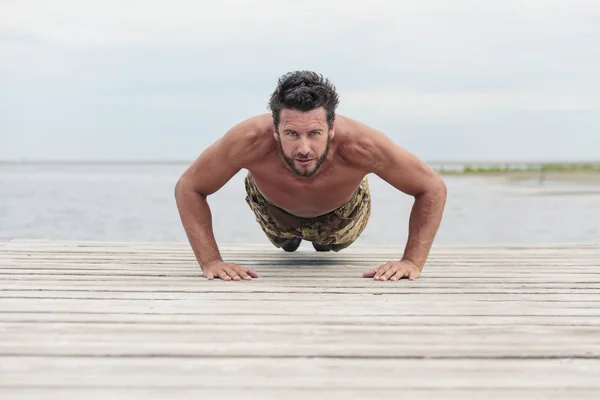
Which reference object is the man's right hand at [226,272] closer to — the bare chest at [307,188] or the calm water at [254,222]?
the bare chest at [307,188]

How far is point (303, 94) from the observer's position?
3178 millimetres

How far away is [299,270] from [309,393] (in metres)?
2.01

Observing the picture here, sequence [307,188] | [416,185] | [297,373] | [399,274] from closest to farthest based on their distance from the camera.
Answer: [297,373], [399,274], [416,185], [307,188]

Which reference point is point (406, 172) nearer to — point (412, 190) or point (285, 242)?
point (412, 190)

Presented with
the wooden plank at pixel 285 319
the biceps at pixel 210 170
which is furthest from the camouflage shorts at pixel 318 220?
the wooden plank at pixel 285 319

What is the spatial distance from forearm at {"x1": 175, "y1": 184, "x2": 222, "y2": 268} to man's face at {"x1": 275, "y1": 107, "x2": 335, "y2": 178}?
0.57 m

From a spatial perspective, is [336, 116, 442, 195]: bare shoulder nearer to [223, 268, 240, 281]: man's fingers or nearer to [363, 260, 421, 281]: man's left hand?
[363, 260, 421, 281]: man's left hand

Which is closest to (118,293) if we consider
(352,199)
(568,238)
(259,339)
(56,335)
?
(56,335)

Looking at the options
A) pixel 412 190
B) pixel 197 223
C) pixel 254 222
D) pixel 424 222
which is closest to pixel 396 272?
pixel 424 222

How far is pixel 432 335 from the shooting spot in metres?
2.35

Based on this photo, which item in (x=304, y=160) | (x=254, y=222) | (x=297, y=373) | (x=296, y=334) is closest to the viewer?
(x=297, y=373)

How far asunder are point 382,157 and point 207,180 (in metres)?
0.90

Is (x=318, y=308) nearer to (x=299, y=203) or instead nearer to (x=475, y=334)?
(x=475, y=334)

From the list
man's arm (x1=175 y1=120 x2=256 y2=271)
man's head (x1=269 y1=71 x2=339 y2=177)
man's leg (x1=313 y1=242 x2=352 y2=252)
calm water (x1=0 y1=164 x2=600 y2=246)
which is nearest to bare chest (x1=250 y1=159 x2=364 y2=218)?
man's arm (x1=175 y1=120 x2=256 y2=271)
